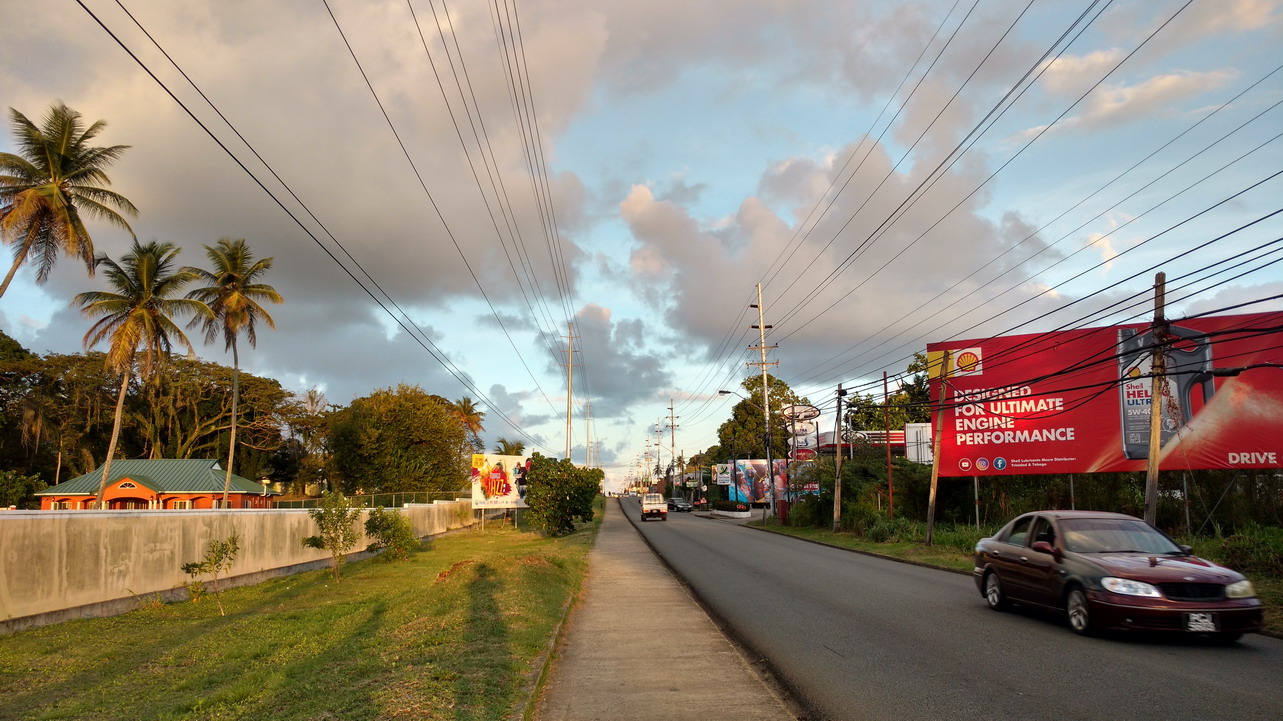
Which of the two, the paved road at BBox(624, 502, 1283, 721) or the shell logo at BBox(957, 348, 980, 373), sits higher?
the shell logo at BBox(957, 348, 980, 373)

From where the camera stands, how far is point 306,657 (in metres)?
9.42

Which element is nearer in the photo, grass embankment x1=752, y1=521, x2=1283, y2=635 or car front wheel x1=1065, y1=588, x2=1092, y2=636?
car front wheel x1=1065, y1=588, x2=1092, y2=636

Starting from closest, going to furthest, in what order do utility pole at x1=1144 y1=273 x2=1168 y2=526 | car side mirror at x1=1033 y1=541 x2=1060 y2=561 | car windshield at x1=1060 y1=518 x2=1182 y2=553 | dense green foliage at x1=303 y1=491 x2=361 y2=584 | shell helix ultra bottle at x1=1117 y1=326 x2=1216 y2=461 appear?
car windshield at x1=1060 y1=518 x2=1182 y2=553 → car side mirror at x1=1033 y1=541 x2=1060 y2=561 → utility pole at x1=1144 y1=273 x2=1168 y2=526 → dense green foliage at x1=303 y1=491 x2=361 y2=584 → shell helix ultra bottle at x1=1117 y1=326 x2=1216 y2=461

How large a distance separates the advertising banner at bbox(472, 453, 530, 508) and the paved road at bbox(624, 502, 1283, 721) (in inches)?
1495

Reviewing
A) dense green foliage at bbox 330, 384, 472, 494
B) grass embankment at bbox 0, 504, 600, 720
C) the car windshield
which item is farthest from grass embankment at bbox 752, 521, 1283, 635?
dense green foliage at bbox 330, 384, 472, 494

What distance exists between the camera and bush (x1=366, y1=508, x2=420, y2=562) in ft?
91.8

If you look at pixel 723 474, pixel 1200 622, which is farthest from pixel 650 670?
pixel 723 474

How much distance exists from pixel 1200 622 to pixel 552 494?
3258cm

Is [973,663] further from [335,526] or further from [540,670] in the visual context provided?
[335,526]

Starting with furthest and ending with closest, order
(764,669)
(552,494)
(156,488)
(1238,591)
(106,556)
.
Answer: (156,488)
(552,494)
(106,556)
(1238,591)
(764,669)

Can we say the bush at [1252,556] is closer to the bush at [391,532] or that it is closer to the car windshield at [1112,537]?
the car windshield at [1112,537]

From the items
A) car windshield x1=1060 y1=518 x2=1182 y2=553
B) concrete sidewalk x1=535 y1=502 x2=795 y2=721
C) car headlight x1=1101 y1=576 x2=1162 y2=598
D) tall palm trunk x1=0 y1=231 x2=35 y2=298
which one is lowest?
concrete sidewalk x1=535 y1=502 x2=795 y2=721

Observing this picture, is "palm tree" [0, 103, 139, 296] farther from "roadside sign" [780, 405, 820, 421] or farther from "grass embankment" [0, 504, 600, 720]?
"roadside sign" [780, 405, 820, 421]

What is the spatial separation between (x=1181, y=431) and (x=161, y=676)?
28.3 m
